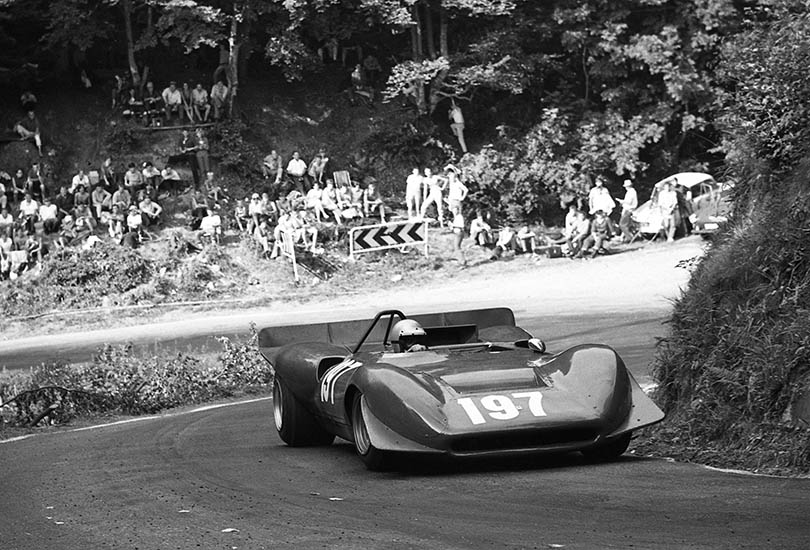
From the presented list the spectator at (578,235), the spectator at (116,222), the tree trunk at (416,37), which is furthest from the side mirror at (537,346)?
the tree trunk at (416,37)

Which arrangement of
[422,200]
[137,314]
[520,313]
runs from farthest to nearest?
[422,200] → [137,314] → [520,313]

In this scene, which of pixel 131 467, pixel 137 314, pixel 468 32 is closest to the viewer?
pixel 131 467

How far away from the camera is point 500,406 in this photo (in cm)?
809

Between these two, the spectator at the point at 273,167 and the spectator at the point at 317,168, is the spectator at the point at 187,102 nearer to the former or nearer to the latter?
the spectator at the point at 273,167

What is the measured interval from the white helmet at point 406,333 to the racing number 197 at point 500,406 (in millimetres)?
1532

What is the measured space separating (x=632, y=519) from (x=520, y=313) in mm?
19513

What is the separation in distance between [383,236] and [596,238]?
5390 millimetres

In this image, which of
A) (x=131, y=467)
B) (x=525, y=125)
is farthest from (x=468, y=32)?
(x=131, y=467)

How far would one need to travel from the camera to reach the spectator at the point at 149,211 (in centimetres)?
3281

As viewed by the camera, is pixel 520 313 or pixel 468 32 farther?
pixel 468 32

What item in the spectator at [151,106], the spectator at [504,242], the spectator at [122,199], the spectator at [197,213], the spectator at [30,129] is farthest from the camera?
the spectator at [151,106]

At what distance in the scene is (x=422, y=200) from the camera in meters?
36.6

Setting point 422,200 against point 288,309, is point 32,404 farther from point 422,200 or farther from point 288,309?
point 422,200

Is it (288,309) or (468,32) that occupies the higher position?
(468,32)
